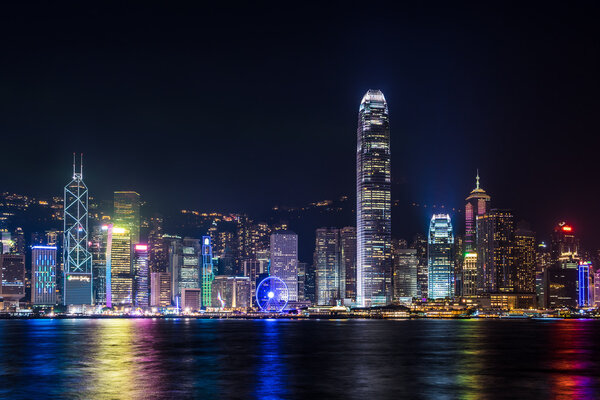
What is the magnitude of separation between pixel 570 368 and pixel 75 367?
49394 mm

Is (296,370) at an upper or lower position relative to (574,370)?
upper

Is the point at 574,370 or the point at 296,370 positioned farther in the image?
the point at 574,370

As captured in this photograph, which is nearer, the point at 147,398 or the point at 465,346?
the point at 147,398

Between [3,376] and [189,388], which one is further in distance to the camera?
[3,376]

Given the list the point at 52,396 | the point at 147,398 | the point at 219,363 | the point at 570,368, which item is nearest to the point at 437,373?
the point at 570,368

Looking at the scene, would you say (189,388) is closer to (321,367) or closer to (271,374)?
(271,374)

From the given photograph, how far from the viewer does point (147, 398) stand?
176 ft

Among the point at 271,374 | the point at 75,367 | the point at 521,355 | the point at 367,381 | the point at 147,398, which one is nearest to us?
the point at 147,398

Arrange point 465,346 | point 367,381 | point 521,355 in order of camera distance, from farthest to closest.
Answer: point 465,346, point 521,355, point 367,381

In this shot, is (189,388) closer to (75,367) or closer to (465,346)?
(75,367)

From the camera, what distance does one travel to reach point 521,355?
311 ft

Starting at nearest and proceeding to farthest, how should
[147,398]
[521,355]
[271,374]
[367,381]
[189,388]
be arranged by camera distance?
[147,398]
[189,388]
[367,381]
[271,374]
[521,355]

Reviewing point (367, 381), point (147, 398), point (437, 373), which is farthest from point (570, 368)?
point (147, 398)

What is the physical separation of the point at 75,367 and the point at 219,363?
49.1 ft
